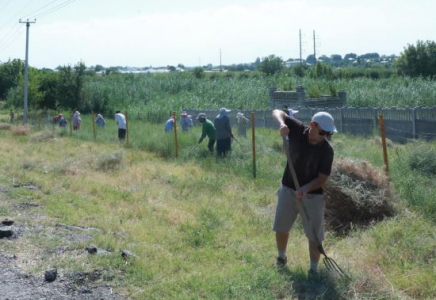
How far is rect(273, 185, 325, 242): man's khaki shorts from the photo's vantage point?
6.23m

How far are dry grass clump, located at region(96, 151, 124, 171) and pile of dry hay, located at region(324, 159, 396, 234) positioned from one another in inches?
313

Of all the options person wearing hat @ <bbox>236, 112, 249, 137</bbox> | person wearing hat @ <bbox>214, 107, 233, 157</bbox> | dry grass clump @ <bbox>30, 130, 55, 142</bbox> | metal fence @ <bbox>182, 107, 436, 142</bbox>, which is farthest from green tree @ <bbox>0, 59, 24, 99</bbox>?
person wearing hat @ <bbox>214, 107, 233, 157</bbox>

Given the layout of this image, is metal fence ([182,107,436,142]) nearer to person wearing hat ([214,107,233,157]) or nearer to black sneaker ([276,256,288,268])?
person wearing hat ([214,107,233,157])

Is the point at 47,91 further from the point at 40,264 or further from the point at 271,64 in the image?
the point at 40,264

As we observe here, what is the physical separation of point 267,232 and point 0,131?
85.6ft

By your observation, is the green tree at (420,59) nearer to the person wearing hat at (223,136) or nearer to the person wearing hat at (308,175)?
the person wearing hat at (223,136)

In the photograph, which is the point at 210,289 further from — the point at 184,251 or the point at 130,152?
the point at 130,152

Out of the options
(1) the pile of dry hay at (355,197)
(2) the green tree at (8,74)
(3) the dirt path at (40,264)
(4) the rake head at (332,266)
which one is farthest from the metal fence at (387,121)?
(2) the green tree at (8,74)

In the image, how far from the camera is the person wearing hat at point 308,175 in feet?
19.9

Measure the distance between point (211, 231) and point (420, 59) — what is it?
6435 centimetres

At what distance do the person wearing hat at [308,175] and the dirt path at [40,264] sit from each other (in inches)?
75.8

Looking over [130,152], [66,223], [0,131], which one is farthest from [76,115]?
[66,223]

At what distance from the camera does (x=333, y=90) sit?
33.3 m

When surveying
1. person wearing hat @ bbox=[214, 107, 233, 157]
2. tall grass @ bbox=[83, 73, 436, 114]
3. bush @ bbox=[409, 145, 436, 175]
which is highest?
tall grass @ bbox=[83, 73, 436, 114]
